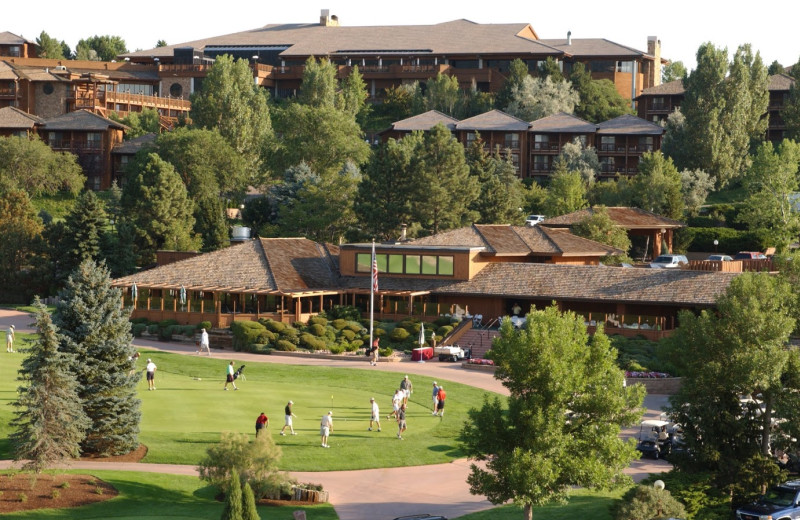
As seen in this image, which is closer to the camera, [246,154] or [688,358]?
[688,358]

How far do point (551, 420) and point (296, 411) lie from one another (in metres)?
18.4

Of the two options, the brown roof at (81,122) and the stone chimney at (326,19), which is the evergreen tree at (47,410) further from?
the stone chimney at (326,19)

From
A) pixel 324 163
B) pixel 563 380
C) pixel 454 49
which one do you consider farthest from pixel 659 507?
pixel 454 49

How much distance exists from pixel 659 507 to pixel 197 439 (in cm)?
1821

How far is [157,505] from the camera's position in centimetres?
3984

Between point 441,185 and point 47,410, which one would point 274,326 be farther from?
point 47,410

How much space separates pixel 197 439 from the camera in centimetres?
4628

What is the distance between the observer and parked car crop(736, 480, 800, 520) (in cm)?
3859

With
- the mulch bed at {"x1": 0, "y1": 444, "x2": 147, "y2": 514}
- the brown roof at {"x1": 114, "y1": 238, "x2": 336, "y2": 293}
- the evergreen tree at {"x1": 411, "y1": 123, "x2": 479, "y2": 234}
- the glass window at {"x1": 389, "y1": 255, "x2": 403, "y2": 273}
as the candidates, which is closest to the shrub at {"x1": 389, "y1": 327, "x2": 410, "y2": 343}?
the brown roof at {"x1": 114, "y1": 238, "x2": 336, "y2": 293}

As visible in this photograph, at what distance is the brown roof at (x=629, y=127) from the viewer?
128375 mm

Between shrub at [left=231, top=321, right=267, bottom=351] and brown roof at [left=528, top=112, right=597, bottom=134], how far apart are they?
64.6 m

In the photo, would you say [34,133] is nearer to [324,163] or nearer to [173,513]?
[324,163]

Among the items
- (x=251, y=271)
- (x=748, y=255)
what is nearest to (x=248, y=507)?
(x=251, y=271)

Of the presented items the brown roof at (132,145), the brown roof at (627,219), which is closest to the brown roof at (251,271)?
the brown roof at (627,219)
